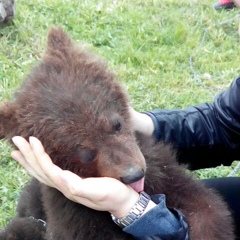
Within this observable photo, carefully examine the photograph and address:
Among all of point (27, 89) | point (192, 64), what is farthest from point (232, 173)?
point (27, 89)

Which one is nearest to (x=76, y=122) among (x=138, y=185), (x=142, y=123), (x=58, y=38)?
(x=138, y=185)

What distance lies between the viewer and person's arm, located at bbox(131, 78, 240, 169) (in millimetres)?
3066

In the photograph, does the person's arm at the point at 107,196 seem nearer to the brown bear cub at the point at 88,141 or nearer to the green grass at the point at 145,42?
the brown bear cub at the point at 88,141

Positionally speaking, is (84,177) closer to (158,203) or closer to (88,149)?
(88,149)

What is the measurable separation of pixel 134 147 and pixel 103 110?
217 mm

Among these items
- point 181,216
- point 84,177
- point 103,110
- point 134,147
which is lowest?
point 181,216

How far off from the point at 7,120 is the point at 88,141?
1.27 feet

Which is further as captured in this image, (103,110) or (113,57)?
(113,57)

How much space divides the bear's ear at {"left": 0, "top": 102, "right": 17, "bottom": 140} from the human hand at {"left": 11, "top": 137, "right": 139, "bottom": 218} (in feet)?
0.28

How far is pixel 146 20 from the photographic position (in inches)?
262

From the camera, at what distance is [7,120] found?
7.51ft

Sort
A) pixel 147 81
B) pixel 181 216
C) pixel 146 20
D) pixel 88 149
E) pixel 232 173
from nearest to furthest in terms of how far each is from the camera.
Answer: pixel 88 149 < pixel 181 216 < pixel 232 173 < pixel 147 81 < pixel 146 20

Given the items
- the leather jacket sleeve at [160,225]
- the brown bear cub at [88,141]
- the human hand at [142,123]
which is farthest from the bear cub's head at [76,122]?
the human hand at [142,123]

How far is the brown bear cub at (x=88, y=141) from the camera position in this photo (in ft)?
7.27
